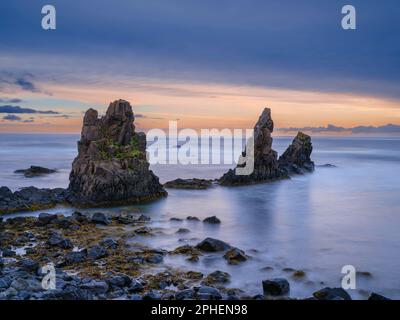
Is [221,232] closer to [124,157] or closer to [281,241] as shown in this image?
[281,241]

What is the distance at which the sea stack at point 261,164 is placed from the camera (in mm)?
57062

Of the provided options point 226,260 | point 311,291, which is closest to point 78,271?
point 226,260

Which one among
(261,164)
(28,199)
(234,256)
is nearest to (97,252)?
(234,256)

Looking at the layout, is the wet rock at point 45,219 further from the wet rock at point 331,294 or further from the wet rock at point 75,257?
the wet rock at point 331,294

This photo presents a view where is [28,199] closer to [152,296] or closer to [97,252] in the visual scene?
[97,252]

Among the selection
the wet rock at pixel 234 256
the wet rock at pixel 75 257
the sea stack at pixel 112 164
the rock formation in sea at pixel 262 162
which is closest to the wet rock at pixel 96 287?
the wet rock at pixel 75 257

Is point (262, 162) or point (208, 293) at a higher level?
point (262, 162)

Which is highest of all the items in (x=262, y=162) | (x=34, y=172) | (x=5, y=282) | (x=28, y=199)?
(x=262, y=162)

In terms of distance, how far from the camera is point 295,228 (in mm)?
34188

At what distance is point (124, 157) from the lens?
Answer: 43688 mm

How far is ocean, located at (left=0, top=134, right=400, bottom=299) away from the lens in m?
22.5

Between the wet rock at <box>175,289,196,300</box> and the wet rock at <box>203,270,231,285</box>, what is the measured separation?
2.14m

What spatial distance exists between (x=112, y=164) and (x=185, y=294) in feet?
85.3
